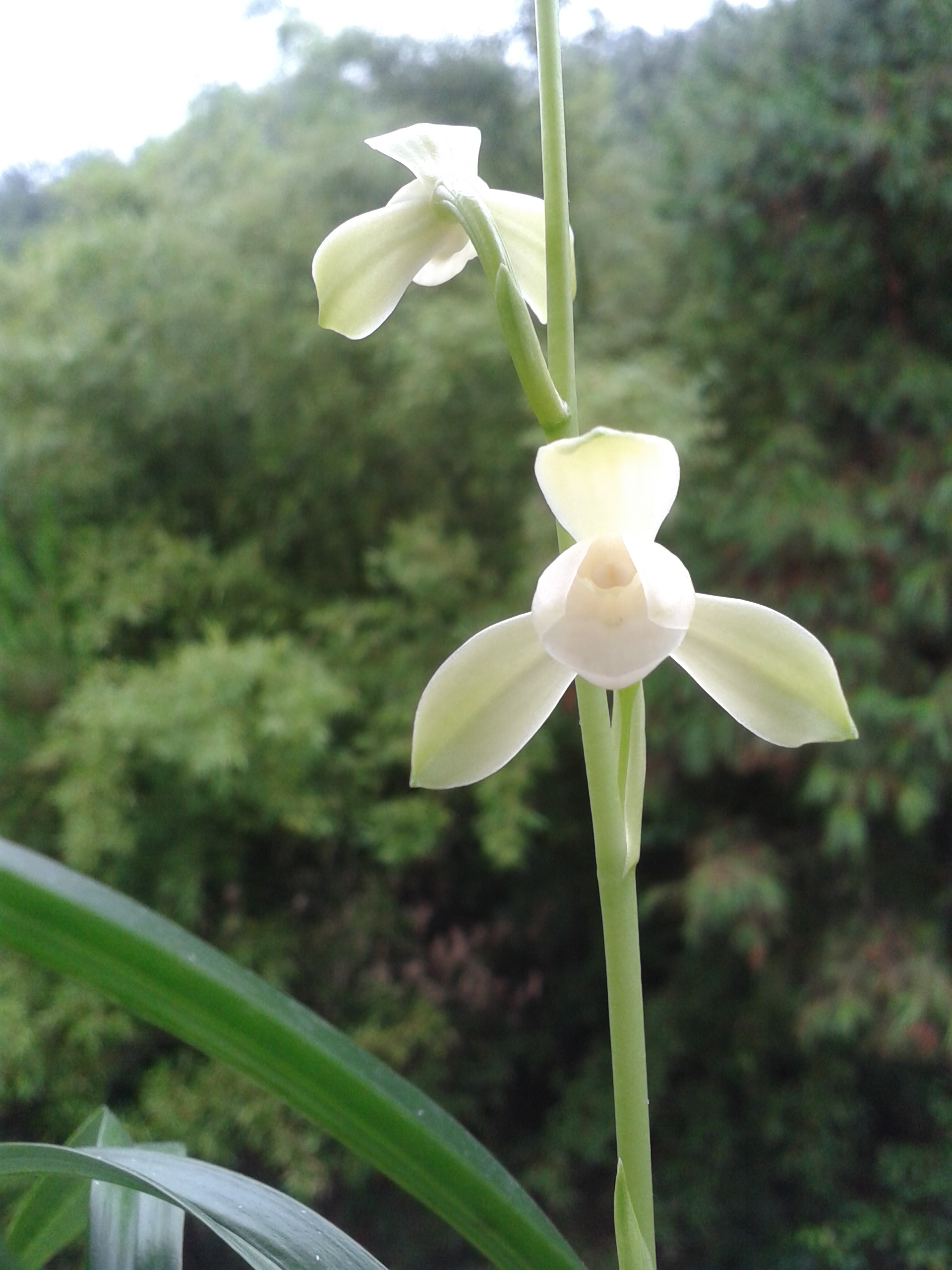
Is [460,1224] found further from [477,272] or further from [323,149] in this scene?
[323,149]

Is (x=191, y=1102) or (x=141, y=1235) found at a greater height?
(x=191, y=1102)

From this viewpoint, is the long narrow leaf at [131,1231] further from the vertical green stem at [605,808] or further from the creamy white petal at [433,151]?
the creamy white petal at [433,151]

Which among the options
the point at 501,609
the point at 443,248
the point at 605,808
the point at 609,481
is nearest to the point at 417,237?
the point at 443,248

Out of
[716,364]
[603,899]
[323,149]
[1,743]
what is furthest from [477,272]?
[603,899]

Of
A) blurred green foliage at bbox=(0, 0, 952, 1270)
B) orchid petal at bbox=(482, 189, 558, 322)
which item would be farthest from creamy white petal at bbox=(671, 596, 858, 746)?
blurred green foliage at bbox=(0, 0, 952, 1270)

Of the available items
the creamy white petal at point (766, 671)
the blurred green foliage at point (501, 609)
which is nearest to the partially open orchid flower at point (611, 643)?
the creamy white petal at point (766, 671)
